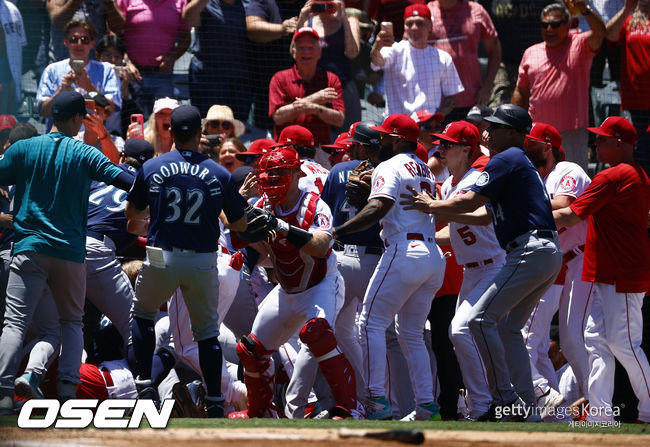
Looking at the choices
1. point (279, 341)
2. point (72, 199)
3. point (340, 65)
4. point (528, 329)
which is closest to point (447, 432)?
point (279, 341)

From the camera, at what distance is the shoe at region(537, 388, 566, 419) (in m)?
7.36

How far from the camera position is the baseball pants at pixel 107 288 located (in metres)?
7.17

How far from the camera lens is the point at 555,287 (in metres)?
7.60

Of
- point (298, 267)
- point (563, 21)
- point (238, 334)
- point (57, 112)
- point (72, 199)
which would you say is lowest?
point (238, 334)

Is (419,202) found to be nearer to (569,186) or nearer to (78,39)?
(569,186)

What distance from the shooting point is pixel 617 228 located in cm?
717

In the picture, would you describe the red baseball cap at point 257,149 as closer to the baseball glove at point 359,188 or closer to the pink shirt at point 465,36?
the baseball glove at point 359,188

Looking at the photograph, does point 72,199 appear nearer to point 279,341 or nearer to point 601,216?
point 279,341

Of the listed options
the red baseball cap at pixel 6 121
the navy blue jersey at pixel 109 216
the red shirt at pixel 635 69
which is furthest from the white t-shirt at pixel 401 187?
the red shirt at pixel 635 69

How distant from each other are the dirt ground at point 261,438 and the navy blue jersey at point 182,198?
1430mm

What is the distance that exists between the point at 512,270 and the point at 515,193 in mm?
518

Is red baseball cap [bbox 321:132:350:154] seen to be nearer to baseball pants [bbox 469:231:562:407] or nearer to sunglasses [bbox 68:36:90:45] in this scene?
baseball pants [bbox 469:231:562:407]

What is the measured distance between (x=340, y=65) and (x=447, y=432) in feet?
18.3

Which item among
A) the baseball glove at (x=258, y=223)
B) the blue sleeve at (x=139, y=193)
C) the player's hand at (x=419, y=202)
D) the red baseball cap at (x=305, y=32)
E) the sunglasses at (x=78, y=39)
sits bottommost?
the baseball glove at (x=258, y=223)
